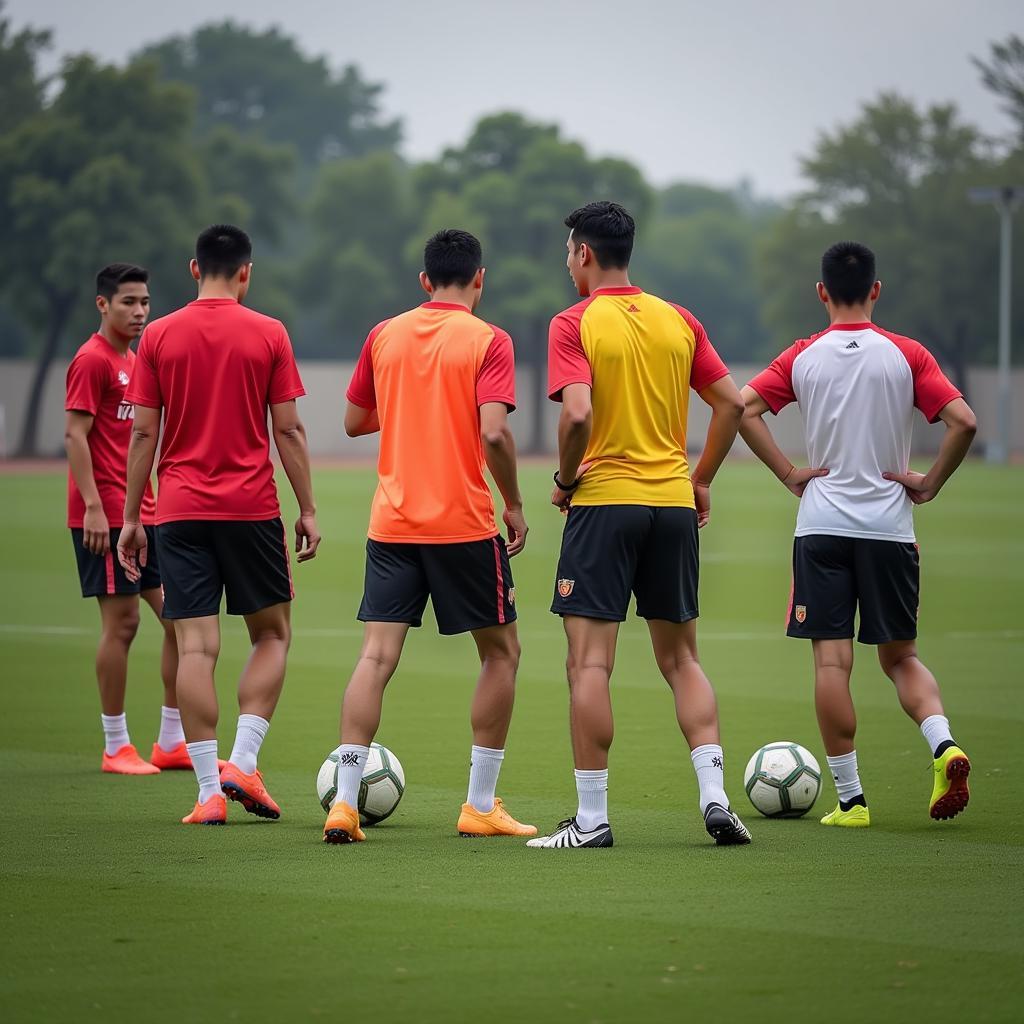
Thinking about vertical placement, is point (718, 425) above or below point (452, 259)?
below

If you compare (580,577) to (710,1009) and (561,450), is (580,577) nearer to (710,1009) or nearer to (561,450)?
(561,450)

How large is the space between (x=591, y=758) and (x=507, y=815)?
1.81 ft

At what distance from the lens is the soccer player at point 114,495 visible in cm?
828

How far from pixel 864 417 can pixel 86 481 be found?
355 centimetres

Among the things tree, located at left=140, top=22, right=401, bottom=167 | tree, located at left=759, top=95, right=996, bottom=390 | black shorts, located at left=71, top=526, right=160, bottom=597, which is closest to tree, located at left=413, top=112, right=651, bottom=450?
tree, located at left=759, top=95, right=996, bottom=390

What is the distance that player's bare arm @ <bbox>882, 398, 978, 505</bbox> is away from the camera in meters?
6.98

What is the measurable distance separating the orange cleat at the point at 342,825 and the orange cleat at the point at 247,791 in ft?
1.55

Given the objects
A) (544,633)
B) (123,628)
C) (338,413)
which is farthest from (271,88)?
(123,628)

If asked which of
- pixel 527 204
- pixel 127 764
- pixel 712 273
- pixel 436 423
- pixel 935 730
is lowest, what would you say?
pixel 127 764

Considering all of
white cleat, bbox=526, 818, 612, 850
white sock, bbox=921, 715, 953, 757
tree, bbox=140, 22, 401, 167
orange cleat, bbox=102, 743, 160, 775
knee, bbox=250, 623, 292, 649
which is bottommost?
orange cleat, bbox=102, 743, 160, 775

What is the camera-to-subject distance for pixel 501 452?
643 centimetres

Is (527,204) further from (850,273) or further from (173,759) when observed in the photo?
(850,273)

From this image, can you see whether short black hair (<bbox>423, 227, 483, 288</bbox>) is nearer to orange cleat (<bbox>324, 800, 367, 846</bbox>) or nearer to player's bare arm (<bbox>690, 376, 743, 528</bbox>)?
player's bare arm (<bbox>690, 376, 743, 528</bbox>)

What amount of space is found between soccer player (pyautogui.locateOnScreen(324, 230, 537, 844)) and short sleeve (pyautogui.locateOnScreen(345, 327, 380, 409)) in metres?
0.02
